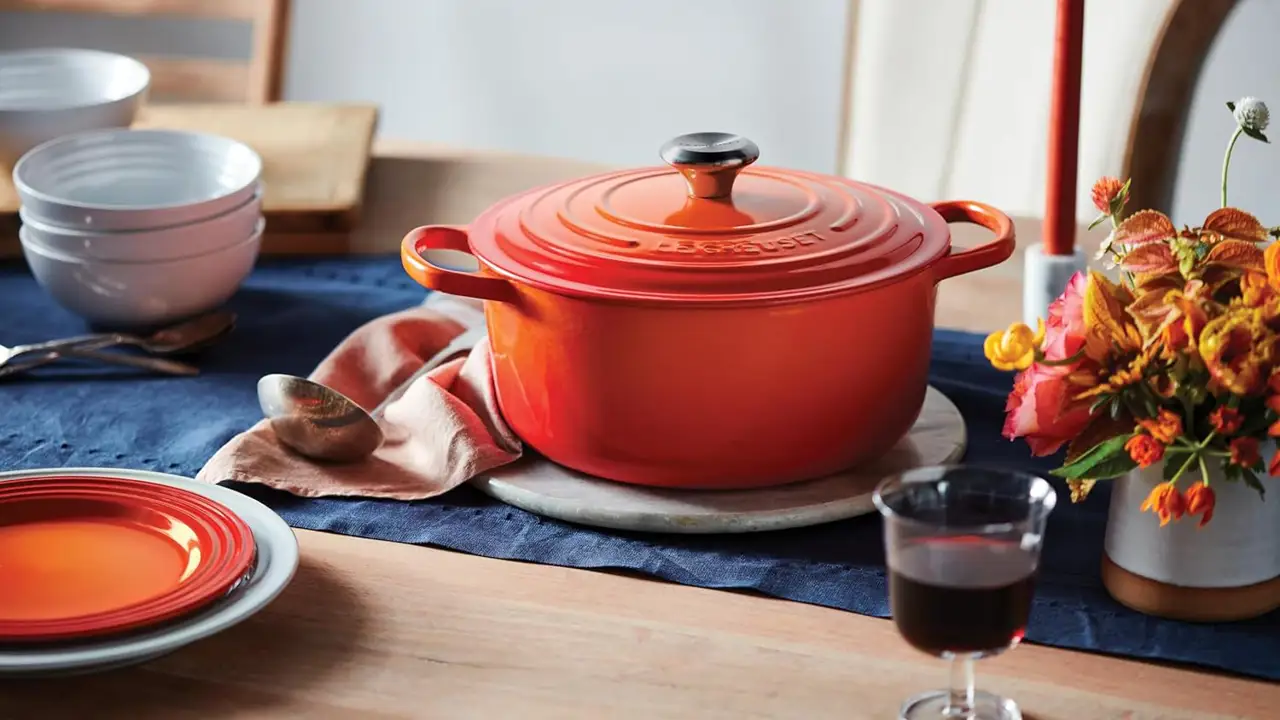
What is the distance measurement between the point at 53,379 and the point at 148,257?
0.43ft

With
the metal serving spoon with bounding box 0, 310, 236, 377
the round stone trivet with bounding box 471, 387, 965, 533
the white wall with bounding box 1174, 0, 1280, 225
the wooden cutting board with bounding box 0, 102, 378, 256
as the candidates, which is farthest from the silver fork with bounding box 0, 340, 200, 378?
the white wall with bounding box 1174, 0, 1280, 225

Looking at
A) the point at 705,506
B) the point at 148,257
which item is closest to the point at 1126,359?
the point at 705,506

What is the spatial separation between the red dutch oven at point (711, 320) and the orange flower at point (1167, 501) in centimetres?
22

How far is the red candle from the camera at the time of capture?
108 centimetres

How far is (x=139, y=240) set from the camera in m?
1.21

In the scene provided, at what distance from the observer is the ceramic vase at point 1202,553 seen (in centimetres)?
80

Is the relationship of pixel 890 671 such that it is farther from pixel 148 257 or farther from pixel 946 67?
pixel 946 67

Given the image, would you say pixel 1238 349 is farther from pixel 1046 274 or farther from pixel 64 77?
pixel 64 77

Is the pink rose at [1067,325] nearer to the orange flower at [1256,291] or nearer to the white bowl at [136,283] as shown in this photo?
the orange flower at [1256,291]

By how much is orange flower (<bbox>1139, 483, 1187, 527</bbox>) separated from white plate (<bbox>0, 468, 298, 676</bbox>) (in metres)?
0.47

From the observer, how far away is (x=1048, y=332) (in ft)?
2.64

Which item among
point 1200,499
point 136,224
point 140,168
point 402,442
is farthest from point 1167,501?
point 140,168

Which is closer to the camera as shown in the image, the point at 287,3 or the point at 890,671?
the point at 890,671

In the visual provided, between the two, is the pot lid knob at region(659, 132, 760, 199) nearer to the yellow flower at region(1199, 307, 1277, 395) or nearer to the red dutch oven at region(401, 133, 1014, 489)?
the red dutch oven at region(401, 133, 1014, 489)
